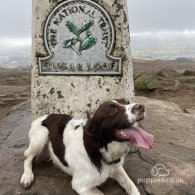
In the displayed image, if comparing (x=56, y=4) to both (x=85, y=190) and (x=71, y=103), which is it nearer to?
(x=71, y=103)

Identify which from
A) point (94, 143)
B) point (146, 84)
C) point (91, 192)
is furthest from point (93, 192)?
point (146, 84)

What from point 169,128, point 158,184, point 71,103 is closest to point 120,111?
point 158,184

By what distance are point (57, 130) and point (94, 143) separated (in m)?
0.94

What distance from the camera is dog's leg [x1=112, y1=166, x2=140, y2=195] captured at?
5145 millimetres

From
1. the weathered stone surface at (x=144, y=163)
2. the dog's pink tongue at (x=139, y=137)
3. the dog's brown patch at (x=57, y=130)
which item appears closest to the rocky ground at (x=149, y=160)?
the weathered stone surface at (x=144, y=163)

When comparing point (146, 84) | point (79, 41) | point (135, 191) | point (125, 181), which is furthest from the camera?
point (146, 84)

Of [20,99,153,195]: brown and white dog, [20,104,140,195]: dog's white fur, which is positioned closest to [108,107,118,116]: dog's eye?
[20,99,153,195]: brown and white dog

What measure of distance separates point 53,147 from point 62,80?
4.30 ft

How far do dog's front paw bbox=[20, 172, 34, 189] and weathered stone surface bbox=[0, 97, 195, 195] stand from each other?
60 millimetres

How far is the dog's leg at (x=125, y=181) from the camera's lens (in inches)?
203

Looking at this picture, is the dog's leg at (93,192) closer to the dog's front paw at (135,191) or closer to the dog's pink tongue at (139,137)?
the dog's front paw at (135,191)

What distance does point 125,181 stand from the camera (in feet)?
17.2

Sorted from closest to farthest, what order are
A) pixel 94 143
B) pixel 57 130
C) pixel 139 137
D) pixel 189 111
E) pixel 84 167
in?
pixel 139 137, pixel 94 143, pixel 84 167, pixel 57 130, pixel 189 111

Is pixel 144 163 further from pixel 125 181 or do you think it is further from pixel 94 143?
pixel 94 143
